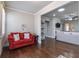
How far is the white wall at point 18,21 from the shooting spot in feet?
19.3

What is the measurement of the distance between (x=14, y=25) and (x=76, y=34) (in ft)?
13.4

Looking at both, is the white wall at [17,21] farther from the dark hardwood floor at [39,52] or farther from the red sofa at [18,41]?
the dark hardwood floor at [39,52]

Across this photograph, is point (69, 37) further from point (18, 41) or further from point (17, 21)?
point (17, 21)

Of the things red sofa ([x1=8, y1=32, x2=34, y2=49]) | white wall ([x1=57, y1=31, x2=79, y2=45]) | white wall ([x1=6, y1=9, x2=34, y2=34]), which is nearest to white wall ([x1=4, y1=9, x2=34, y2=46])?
white wall ([x1=6, y1=9, x2=34, y2=34])

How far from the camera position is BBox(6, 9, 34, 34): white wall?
5887 mm

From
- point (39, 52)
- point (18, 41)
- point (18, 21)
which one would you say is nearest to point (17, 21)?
point (18, 21)

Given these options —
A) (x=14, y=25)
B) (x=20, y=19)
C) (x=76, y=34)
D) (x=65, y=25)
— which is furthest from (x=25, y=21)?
(x=65, y=25)

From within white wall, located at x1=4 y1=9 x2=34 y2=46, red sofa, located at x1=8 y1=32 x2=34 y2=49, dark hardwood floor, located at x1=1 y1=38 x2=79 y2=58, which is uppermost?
white wall, located at x1=4 y1=9 x2=34 y2=46

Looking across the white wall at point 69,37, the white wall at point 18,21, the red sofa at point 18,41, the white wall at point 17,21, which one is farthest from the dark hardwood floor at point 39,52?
the white wall at point 18,21

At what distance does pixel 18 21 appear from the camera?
6.25m

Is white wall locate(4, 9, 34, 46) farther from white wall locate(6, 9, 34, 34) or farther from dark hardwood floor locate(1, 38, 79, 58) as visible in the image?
dark hardwood floor locate(1, 38, 79, 58)

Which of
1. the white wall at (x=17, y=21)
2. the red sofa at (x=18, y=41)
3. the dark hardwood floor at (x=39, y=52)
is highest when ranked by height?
the white wall at (x=17, y=21)

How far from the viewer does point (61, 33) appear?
7008 millimetres

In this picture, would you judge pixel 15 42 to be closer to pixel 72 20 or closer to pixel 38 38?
pixel 38 38
